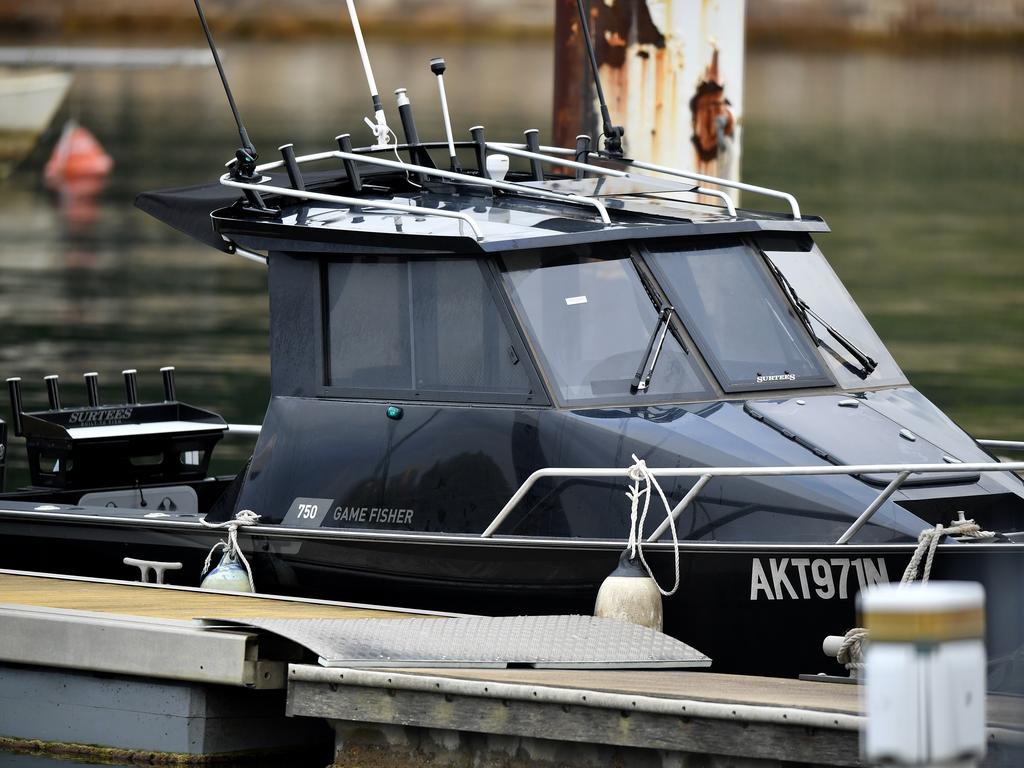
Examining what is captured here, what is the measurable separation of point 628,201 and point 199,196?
86.3 inches

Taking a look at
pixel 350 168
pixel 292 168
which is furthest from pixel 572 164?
pixel 292 168

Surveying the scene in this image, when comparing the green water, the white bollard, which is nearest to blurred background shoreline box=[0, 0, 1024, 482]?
the green water

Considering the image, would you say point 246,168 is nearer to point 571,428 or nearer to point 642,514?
point 571,428

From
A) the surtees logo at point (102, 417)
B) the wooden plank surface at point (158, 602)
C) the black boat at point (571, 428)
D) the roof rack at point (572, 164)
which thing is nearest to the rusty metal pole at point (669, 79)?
the roof rack at point (572, 164)

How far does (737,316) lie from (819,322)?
427 millimetres

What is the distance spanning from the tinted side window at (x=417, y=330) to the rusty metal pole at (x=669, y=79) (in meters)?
3.20

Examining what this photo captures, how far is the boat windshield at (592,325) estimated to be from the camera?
8398 millimetres

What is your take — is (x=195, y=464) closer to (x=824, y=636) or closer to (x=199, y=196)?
(x=199, y=196)

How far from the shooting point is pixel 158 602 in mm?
8570

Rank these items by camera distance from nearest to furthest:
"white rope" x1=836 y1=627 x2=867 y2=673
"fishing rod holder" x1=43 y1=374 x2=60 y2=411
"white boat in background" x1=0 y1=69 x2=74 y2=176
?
"white rope" x1=836 y1=627 x2=867 y2=673 → "fishing rod holder" x1=43 y1=374 x2=60 y2=411 → "white boat in background" x1=0 y1=69 x2=74 y2=176

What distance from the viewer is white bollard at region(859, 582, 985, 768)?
170 inches

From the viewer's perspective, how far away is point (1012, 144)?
53188 millimetres

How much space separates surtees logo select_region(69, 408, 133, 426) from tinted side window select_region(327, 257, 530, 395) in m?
2.12

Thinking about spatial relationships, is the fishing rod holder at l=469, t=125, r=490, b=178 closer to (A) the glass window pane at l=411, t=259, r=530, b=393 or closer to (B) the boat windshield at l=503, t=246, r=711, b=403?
(A) the glass window pane at l=411, t=259, r=530, b=393
